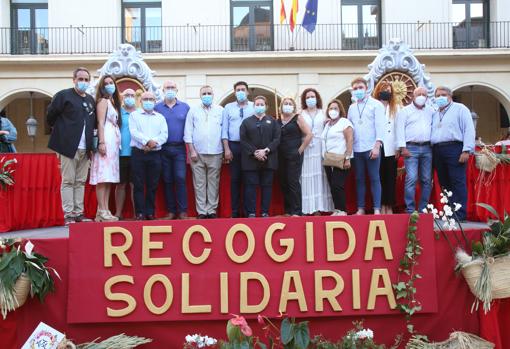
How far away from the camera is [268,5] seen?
1880 cm

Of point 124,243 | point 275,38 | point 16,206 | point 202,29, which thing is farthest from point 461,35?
point 124,243

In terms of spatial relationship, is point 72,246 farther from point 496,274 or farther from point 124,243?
point 496,274

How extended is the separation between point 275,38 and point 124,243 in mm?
15437

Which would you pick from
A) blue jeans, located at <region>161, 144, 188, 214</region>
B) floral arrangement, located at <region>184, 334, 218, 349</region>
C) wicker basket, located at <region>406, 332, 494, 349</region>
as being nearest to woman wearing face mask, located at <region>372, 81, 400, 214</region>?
blue jeans, located at <region>161, 144, 188, 214</region>

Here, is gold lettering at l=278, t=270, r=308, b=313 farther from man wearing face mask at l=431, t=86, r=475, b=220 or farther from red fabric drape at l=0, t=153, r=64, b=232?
red fabric drape at l=0, t=153, r=64, b=232

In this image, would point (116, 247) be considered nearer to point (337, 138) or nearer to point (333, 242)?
point (333, 242)

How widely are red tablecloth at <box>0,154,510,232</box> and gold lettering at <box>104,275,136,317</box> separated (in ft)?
9.38

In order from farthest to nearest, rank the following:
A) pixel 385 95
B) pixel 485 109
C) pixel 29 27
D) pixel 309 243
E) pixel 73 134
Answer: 1. pixel 485 109
2. pixel 29 27
3. pixel 385 95
4. pixel 73 134
5. pixel 309 243

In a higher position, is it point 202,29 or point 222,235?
point 202,29

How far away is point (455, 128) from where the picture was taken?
20.1 feet

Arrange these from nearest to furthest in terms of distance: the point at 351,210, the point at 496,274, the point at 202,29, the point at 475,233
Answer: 1. the point at 496,274
2. the point at 475,233
3. the point at 351,210
4. the point at 202,29

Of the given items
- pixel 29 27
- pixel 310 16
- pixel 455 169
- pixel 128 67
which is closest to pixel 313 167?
pixel 455 169

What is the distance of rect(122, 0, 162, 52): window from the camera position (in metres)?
18.5

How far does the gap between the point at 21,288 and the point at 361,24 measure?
16830 millimetres
